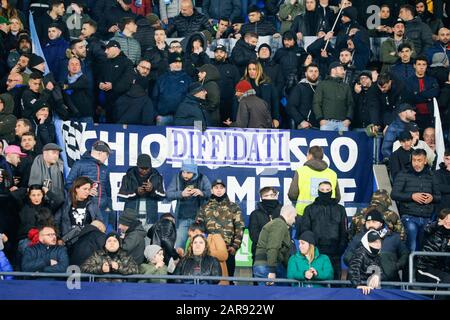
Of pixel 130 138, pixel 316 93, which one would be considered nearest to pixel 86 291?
pixel 130 138

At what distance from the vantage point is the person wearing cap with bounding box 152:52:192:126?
2859cm

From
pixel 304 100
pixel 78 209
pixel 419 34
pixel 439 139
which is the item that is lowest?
pixel 78 209

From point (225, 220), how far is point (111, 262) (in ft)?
6.81

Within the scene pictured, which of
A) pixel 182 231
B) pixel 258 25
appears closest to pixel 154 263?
pixel 182 231

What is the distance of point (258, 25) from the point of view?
102 ft

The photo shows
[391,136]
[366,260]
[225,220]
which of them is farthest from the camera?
[391,136]

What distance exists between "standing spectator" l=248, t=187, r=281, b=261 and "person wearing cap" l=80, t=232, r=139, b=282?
6.70 feet

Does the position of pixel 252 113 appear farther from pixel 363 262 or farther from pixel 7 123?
pixel 363 262

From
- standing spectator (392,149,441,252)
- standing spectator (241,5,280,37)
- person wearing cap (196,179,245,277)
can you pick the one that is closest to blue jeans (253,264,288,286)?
person wearing cap (196,179,245,277)

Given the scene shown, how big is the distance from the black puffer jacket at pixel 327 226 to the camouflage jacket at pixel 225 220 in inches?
31.4

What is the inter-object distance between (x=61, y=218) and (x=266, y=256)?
268cm

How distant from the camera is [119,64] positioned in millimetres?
29078

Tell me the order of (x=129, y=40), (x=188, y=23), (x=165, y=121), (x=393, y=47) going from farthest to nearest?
1. (x=188, y=23)
2. (x=393, y=47)
3. (x=129, y=40)
4. (x=165, y=121)

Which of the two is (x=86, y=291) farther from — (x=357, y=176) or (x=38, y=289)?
(x=357, y=176)
